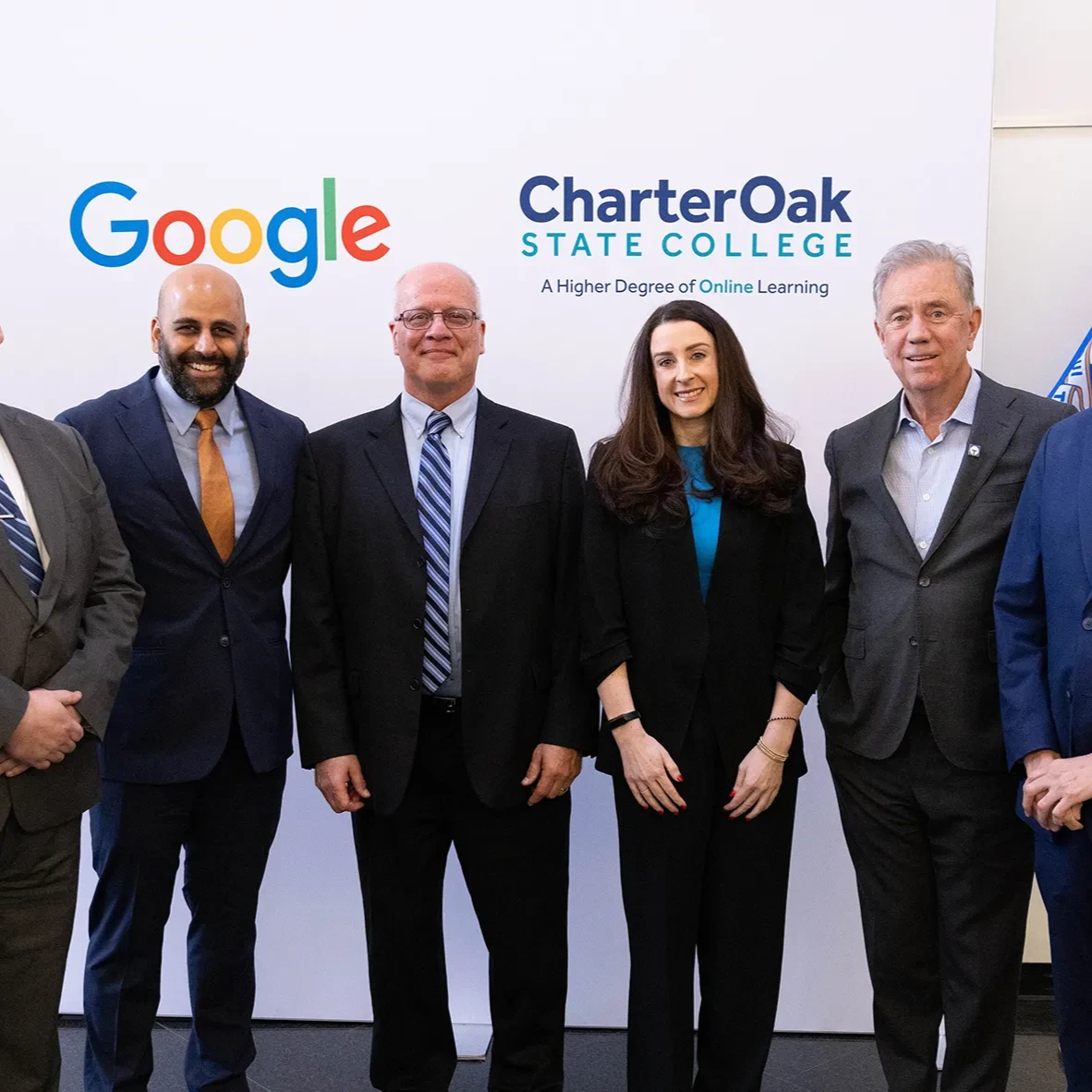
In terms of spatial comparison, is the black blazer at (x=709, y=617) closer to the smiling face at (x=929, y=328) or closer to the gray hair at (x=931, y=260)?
the smiling face at (x=929, y=328)

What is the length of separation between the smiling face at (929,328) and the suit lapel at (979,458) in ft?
0.36

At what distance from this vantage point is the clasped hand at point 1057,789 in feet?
7.29

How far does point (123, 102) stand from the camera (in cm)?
327

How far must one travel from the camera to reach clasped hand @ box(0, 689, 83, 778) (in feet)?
7.27

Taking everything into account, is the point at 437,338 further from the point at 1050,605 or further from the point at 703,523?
the point at 1050,605

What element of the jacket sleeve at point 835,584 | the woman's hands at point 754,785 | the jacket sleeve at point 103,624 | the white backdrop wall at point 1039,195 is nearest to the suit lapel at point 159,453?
the jacket sleeve at point 103,624

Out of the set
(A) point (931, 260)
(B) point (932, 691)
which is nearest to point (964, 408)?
(A) point (931, 260)

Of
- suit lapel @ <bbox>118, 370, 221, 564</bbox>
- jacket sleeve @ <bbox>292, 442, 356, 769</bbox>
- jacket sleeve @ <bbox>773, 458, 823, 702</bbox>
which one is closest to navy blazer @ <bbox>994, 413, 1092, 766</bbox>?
jacket sleeve @ <bbox>773, 458, 823, 702</bbox>

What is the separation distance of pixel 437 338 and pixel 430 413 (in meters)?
0.18

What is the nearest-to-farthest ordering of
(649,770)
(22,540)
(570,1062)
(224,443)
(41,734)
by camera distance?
(41,734), (22,540), (649,770), (224,443), (570,1062)

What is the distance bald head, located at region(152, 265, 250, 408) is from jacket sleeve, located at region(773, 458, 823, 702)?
1349 mm

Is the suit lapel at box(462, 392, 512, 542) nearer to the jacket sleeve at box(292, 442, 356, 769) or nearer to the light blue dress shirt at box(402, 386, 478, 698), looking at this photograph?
the light blue dress shirt at box(402, 386, 478, 698)

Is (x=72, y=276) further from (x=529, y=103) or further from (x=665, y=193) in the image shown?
(x=665, y=193)

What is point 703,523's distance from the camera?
251 cm
